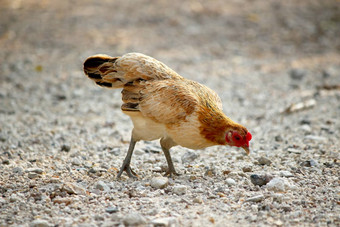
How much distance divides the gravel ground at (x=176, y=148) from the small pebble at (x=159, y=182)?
0.06ft

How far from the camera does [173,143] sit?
16.8 feet

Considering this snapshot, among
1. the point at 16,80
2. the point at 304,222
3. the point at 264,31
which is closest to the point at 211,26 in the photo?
the point at 264,31

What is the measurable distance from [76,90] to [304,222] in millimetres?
6554

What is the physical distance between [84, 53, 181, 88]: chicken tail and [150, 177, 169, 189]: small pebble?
1232 millimetres

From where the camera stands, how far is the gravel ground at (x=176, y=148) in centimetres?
427

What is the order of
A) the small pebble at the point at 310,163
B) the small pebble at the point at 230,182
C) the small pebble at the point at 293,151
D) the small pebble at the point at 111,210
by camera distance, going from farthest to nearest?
the small pebble at the point at 293,151, the small pebble at the point at 310,163, the small pebble at the point at 230,182, the small pebble at the point at 111,210

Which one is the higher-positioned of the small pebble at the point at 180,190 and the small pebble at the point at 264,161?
the small pebble at the point at 264,161

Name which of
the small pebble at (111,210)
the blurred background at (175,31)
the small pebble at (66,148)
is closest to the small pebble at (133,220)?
the small pebble at (111,210)

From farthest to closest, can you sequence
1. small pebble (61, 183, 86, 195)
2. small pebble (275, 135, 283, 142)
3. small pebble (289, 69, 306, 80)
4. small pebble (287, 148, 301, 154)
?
1. small pebble (289, 69, 306, 80)
2. small pebble (275, 135, 283, 142)
3. small pebble (287, 148, 301, 154)
4. small pebble (61, 183, 86, 195)

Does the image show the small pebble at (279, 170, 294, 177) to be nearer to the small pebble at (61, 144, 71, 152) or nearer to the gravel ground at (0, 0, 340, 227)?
the gravel ground at (0, 0, 340, 227)

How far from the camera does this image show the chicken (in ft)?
15.8

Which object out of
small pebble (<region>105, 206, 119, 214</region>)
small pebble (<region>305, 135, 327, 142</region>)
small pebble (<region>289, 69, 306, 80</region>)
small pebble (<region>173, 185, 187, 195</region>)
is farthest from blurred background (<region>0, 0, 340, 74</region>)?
small pebble (<region>105, 206, 119, 214</region>)

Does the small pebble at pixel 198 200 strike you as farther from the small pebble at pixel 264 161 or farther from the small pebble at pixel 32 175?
the small pebble at pixel 32 175

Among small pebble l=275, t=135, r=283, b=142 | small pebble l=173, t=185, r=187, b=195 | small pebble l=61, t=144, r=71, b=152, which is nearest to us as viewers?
small pebble l=173, t=185, r=187, b=195
